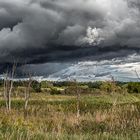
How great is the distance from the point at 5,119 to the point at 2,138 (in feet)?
23.6

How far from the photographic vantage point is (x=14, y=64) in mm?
30719

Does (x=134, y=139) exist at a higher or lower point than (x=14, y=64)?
lower

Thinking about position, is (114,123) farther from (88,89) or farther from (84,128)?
(88,89)

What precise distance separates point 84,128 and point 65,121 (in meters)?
2.08

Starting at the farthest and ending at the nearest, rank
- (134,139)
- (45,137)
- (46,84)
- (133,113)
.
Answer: (46,84) → (133,113) → (134,139) → (45,137)

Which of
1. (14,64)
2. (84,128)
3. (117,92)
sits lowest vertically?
(84,128)

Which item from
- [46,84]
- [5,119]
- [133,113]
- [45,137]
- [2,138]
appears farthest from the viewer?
[46,84]

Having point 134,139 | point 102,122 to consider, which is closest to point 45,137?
point 134,139

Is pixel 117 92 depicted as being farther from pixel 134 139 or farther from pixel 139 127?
pixel 134 139

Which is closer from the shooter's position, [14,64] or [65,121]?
[65,121]

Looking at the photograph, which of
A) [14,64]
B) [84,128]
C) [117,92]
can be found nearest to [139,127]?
[84,128]

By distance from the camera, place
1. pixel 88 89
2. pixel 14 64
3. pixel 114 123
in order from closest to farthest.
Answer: pixel 114 123 < pixel 14 64 < pixel 88 89

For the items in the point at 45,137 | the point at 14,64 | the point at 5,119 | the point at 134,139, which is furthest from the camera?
the point at 14,64

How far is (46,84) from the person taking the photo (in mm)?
148750
